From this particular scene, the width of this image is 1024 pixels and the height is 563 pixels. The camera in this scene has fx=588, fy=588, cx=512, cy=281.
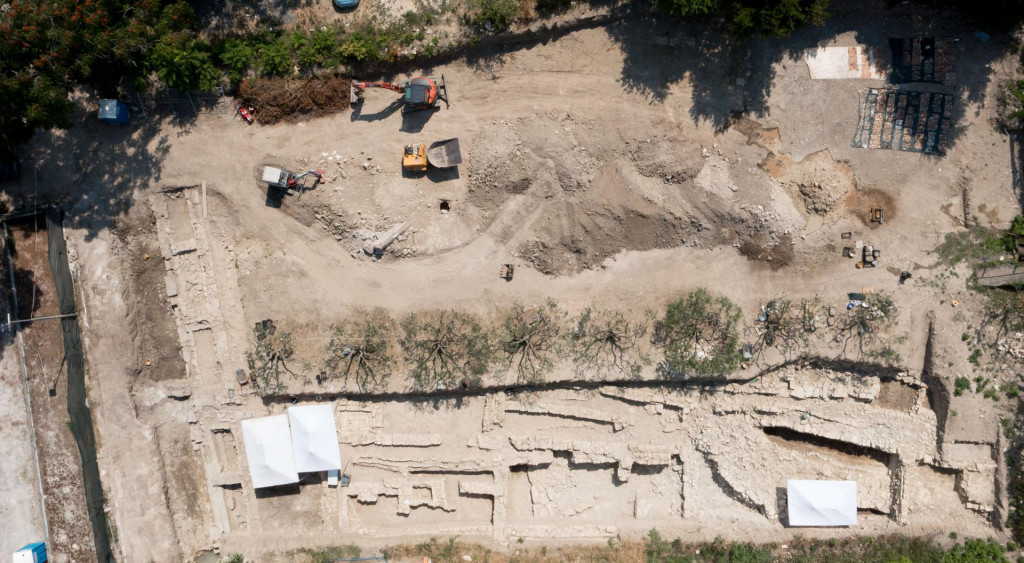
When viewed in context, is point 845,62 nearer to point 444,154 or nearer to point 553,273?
point 553,273

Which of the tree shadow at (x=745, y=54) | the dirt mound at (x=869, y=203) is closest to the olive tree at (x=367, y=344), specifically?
the tree shadow at (x=745, y=54)

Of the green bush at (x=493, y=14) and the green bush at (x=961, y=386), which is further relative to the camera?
the green bush at (x=961, y=386)

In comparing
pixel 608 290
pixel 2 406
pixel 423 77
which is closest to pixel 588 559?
pixel 608 290

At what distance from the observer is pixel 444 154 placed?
68.0 feet

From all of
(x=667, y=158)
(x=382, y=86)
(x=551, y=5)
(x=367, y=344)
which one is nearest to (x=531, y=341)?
(x=367, y=344)

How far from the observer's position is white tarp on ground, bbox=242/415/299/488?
21484mm

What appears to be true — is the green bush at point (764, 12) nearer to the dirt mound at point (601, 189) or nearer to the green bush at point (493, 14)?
the dirt mound at point (601, 189)

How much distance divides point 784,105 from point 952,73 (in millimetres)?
5836

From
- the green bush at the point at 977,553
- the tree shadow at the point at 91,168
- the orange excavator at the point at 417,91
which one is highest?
the orange excavator at the point at 417,91

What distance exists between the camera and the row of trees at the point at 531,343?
20859 millimetres

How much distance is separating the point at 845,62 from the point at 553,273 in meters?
12.7

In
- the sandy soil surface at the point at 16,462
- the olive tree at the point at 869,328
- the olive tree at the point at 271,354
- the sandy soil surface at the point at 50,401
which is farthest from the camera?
the sandy soil surface at the point at 16,462

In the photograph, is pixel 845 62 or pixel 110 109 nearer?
pixel 110 109

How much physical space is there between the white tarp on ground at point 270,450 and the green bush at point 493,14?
15.8 meters
